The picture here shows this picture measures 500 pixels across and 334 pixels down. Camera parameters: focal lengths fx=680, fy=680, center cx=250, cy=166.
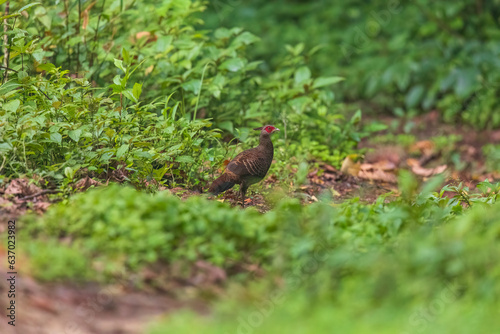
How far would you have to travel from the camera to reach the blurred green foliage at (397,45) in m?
8.34

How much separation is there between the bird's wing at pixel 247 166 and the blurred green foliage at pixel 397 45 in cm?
350

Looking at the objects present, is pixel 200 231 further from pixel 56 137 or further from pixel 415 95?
pixel 415 95

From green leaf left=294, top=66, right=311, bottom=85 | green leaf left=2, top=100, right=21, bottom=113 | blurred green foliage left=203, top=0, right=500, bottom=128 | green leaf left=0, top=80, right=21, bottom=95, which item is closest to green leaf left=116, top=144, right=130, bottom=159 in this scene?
green leaf left=2, top=100, right=21, bottom=113

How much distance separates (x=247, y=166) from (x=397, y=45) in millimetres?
5107

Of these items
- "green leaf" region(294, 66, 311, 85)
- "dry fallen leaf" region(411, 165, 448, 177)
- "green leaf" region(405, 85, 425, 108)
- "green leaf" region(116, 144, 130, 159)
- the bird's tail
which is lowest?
"green leaf" region(405, 85, 425, 108)

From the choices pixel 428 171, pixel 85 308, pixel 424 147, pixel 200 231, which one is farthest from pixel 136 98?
pixel 424 147

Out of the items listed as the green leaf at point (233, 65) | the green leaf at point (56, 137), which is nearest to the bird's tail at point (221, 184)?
the green leaf at point (56, 137)

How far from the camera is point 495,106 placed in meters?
8.27

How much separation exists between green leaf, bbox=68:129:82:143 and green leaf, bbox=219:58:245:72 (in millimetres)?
2206

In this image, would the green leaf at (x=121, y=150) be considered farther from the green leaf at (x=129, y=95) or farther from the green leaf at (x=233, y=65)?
the green leaf at (x=233, y=65)

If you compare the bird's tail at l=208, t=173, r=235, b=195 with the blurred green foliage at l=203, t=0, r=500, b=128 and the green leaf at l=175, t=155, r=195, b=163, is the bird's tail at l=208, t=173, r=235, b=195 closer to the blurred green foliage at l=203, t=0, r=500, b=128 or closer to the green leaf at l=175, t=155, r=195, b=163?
the green leaf at l=175, t=155, r=195, b=163

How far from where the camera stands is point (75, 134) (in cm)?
422

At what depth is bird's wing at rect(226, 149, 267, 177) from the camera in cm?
459

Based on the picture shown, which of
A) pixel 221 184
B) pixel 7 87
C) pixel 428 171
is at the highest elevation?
pixel 7 87
